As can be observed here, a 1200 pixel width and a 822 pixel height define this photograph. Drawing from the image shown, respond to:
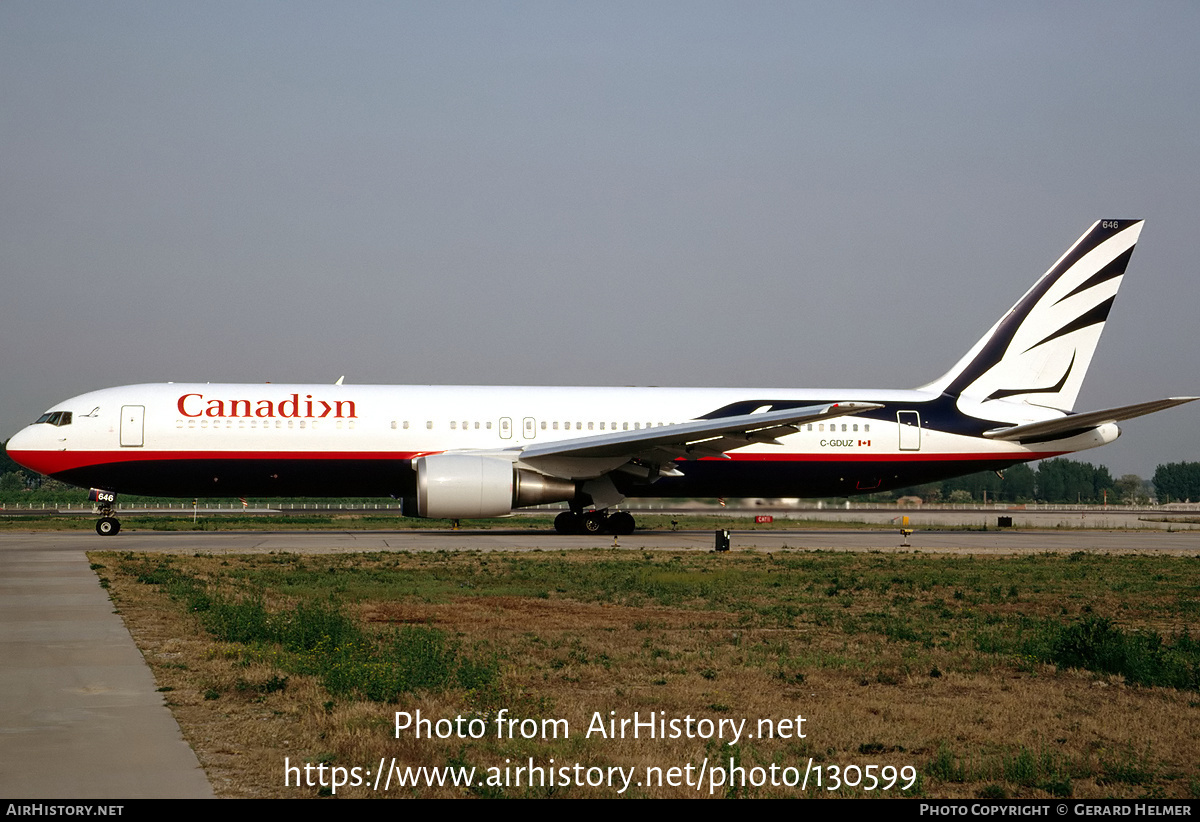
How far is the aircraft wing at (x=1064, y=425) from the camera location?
28812 mm

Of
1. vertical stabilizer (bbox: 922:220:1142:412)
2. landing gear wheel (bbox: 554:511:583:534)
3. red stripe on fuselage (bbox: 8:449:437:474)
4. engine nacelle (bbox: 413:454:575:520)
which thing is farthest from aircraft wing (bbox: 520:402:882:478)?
vertical stabilizer (bbox: 922:220:1142:412)

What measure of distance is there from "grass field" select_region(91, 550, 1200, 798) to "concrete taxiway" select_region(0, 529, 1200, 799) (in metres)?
0.28

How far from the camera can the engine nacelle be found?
25.5 meters

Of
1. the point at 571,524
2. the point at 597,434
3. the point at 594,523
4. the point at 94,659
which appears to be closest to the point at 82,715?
the point at 94,659

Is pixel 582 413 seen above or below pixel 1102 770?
above

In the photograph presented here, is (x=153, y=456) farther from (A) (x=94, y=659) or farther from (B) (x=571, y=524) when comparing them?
(A) (x=94, y=659)

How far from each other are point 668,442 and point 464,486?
205 inches

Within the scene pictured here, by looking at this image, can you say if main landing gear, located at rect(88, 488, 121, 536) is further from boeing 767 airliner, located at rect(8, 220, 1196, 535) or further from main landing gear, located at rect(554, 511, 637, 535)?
main landing gear, located at rect(554, 511, 637, 535)

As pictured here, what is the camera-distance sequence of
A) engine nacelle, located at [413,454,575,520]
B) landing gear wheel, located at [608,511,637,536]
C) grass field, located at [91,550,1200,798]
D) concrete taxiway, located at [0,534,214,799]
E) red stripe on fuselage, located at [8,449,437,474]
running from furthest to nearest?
landing gear wheel, located at [608,511,637,536]
red stripe on fuselage, located at [8,449,437,474]
engine nacelle, located at [413,454,575,520]
grass field, located at [91,550,1200,798]
concrete taxiway, located at [0,534,214,799]

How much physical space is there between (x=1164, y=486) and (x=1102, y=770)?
153872mm

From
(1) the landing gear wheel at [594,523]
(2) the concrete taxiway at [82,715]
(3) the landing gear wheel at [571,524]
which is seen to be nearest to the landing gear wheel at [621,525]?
(1) the landing gear wheel at [594,523]
